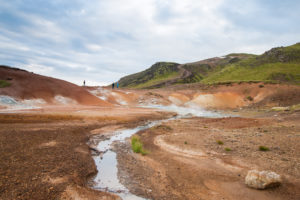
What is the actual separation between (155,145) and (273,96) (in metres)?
46.0

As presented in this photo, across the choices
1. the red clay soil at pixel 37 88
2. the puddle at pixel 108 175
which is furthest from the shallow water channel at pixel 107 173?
the red clay soil at pixel 37 88

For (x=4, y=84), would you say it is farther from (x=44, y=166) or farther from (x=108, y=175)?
(x=108, y=175)

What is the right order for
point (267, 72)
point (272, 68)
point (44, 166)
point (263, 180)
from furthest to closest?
point (272, 68) < point (267, 72) < point (44, 166) < point (263, 180)

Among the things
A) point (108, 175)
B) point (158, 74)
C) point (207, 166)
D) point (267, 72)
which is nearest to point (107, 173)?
point (108, 175)

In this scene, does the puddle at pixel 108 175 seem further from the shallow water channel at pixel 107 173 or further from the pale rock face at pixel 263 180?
the pale rock face at pixel 263 180

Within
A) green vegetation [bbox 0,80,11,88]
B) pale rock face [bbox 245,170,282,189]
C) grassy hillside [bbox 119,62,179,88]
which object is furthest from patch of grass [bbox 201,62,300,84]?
green vegetation [bbox 0,80,11,88]

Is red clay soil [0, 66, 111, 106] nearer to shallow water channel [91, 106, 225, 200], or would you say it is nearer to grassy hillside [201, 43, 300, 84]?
shallow water channel [91, 106, 225, 200]

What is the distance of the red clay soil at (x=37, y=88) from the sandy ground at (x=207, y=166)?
30955mm

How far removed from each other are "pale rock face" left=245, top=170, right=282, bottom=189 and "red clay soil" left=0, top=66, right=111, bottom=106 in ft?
129

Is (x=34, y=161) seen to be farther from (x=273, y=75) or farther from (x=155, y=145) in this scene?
(x=273, y=75)

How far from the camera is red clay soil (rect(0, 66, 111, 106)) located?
35.4 meters

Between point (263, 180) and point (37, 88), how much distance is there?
143 ft

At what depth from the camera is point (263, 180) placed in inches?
283

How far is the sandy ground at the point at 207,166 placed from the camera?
7.27 meters
